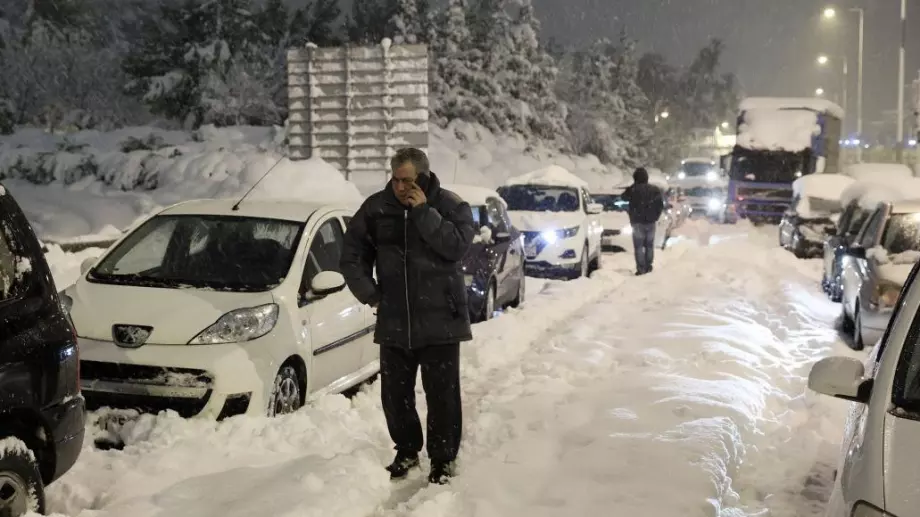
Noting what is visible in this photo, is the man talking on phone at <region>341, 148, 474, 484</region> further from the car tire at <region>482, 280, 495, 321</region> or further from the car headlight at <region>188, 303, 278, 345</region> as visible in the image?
the car tire at <region>482, 280, 495, 321</region>

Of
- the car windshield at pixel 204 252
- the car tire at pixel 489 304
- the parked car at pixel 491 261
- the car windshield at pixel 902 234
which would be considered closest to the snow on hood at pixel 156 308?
the car windshield at pixel 204 252

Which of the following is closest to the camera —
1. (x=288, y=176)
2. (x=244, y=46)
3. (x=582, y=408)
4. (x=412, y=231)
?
(x=412, y=231)

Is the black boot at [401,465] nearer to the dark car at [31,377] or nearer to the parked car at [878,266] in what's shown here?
the dark car at [31,377]

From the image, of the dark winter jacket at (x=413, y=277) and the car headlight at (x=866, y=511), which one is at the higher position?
the dark winter jacket at (x=413, y=277)

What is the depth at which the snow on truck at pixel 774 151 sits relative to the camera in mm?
27750

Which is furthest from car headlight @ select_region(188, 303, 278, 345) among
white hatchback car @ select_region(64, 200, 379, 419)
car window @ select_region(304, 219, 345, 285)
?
car window @ select_region(304, 219, 345, 285)

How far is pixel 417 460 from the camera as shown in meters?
5.14

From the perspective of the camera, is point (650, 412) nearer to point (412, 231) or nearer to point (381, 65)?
point (412, 231)

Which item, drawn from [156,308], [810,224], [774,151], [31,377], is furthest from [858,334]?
[774,151]

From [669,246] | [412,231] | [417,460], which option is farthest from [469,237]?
[669,246]

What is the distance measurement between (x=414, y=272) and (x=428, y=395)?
73cm

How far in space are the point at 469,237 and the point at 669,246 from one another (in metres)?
19.4

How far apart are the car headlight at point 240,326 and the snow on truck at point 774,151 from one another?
967 inches

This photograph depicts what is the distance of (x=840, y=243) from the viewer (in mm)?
12430
